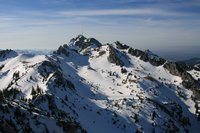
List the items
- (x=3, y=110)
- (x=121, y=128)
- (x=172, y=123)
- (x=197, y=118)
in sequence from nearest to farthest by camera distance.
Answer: (x=3, y=110) < (x=121, y=128) < (x=172, y=123) < (x=197, y=118)

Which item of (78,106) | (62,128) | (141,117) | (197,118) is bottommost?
(197,118)

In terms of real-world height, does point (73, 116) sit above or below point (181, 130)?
above

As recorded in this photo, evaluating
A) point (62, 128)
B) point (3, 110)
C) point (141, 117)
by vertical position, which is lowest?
point (141, 117)

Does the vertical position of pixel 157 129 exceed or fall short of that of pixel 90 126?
it falls short

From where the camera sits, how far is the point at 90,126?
5561 inches

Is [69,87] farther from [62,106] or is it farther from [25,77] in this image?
[62,106]

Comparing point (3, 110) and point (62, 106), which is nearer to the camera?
point (3, 110)

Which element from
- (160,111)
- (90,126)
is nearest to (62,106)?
(90,126)

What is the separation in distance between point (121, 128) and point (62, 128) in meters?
57.7

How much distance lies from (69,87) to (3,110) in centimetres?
8982

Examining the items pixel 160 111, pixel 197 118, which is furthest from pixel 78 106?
pixel 197 118

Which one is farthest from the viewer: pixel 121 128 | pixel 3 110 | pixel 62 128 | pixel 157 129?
pixel 157 129

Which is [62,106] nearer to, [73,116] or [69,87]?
[73,116]

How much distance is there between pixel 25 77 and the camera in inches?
7156
